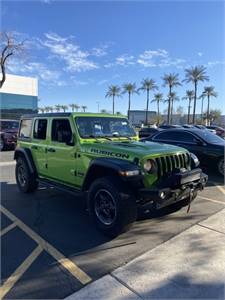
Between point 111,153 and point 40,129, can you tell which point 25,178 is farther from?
point 111,153

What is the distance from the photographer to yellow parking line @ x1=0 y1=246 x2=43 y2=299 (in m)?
3.40

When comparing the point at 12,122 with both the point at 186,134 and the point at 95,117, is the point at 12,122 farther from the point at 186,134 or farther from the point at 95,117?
the point at 95,117

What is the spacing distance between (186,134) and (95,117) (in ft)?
16.9

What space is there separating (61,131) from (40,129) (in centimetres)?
99

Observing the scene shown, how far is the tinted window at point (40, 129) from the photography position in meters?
6.82

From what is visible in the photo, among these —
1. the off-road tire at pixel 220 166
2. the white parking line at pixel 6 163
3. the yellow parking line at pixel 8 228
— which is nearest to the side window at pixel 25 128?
the yellow parking line at pixel 8 228

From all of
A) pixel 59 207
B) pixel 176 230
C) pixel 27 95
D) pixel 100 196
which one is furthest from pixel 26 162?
pixel 27 95

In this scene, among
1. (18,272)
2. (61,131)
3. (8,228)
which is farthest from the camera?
(61,131)

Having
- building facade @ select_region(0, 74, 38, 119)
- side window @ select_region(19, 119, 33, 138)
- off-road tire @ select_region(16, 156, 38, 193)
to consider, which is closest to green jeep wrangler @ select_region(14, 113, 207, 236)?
off-road tire @ select_region(16, 156, 38, 193)

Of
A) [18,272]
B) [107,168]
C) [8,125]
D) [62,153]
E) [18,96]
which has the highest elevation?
[18,96]

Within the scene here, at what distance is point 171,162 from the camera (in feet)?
17.0

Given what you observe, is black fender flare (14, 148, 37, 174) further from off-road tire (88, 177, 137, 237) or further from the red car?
the red car

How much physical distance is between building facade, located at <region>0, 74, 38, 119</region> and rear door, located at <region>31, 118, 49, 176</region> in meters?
48.8

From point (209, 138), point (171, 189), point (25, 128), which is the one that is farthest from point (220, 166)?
point (25, 128)
